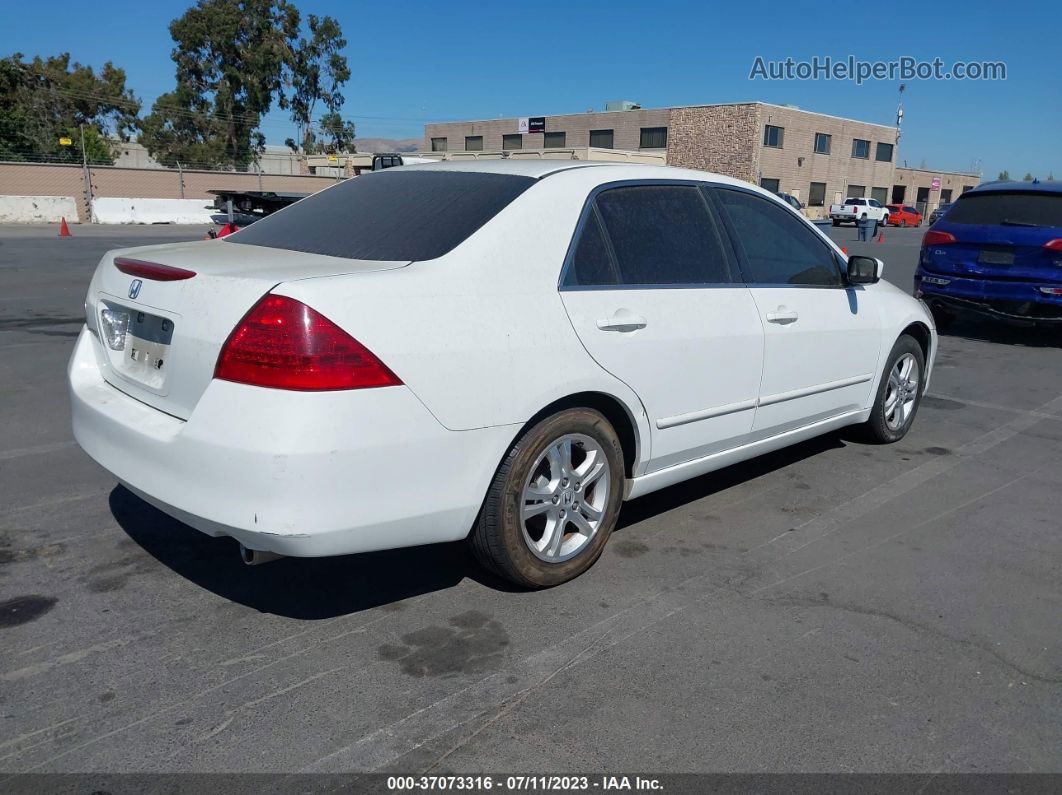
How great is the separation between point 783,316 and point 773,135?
200 feet

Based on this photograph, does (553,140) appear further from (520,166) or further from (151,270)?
(151,270)

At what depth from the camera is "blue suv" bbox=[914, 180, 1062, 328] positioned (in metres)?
9.13

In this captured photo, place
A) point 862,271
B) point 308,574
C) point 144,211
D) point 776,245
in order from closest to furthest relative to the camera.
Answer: point 308,574 → point 776,245 → point 862,271 → point 144,211

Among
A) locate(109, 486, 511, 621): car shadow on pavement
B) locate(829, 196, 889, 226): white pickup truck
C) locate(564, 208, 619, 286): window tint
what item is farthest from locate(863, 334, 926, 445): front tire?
locate(829, 196, 889, 226): white pickup truck

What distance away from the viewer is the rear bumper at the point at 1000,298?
9203 millimetres

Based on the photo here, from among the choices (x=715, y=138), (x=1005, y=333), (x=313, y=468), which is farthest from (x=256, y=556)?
(x=715, y=138)

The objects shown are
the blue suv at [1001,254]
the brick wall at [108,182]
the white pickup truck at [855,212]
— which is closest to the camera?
the blue suv at [1001,254]

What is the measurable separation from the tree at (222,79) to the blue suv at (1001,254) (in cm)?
5482

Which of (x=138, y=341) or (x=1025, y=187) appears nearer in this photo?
(x=138, y=341)

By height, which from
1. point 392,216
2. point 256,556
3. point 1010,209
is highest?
point 1010,209

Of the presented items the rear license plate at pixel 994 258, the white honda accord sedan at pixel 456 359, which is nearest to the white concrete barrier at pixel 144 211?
the rear license plate at pixel 994 258

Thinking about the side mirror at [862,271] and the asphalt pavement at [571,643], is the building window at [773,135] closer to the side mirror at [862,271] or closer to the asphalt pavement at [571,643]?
the side mirror at [862,271]

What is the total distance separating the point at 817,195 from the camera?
67.2 meters

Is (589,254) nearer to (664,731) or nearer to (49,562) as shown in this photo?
(664,731)
